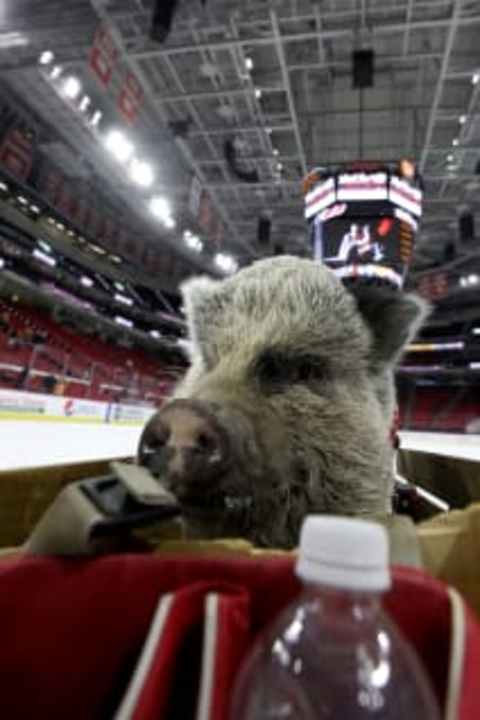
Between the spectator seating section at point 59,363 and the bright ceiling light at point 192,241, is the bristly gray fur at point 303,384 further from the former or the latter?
the bright ceiling light at point 192,241

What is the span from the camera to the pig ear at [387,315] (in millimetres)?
803

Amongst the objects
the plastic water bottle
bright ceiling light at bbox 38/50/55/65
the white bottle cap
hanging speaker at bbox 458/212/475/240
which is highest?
hanging speaker at bbox 458/212/475/240

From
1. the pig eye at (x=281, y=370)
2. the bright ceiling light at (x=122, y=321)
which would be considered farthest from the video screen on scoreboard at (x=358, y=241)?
the bright ceiling light at (x=122, y=321)

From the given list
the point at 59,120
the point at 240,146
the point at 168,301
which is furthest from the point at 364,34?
the point at 168,301

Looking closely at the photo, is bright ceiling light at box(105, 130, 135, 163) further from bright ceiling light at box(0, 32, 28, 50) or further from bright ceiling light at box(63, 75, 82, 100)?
bright ceiling light at box(0, 32, 28, 50)

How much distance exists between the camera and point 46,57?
5527mm

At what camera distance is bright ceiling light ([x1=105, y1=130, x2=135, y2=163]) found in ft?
23.3

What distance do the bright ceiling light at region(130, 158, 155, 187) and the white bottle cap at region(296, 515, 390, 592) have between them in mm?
8401

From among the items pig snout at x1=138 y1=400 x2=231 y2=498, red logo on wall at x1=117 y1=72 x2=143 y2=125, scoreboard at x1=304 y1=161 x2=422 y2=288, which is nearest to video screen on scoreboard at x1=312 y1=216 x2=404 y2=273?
scoreboard at x1=304 y1=161 x2=422 y2=288

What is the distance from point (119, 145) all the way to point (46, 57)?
6.07 feet

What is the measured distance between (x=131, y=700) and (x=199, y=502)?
0.80ft

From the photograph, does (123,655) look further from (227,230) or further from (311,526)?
(227,230)

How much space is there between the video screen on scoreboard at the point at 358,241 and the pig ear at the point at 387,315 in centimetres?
185

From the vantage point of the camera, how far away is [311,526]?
0.24 metres
